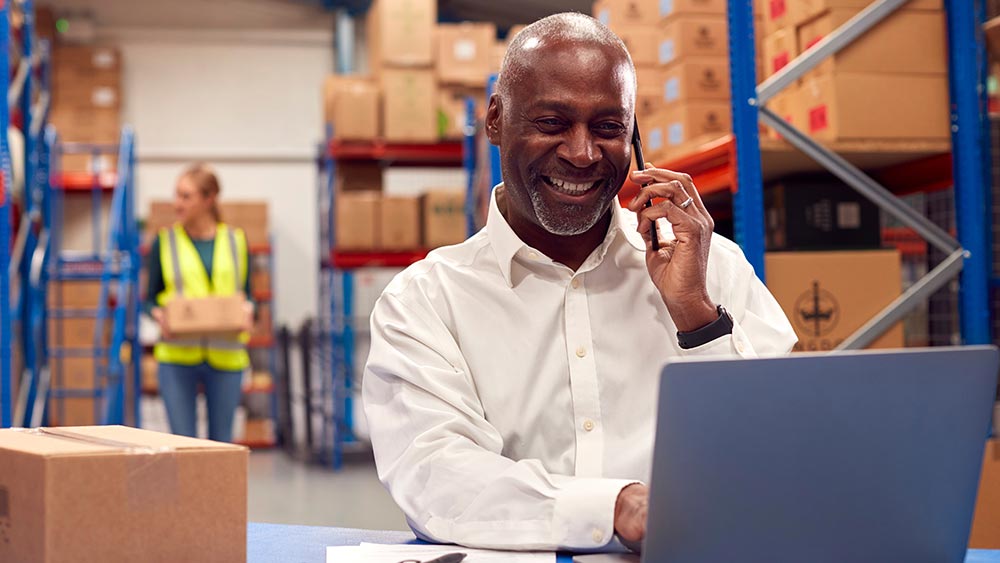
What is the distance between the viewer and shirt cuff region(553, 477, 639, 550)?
4.20ft

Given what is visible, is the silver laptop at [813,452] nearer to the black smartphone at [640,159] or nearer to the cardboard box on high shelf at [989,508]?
the black smartphone at [640,159]

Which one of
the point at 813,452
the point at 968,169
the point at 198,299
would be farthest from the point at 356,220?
the point at 813,452

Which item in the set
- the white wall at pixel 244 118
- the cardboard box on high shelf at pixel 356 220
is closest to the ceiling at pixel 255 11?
the white wall at pixel 244 118

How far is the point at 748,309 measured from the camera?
1752 mm

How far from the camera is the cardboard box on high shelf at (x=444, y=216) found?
7434 mm

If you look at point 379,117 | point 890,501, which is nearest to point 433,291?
point 890,501

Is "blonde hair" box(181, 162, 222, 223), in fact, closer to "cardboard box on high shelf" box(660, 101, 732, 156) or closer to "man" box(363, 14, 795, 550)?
"cardboard box on high shelf" box(660, 101, 732, 156)

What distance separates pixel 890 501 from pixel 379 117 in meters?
6.71

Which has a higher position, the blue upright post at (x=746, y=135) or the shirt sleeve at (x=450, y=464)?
the blue upright post at (x=746, y=135)

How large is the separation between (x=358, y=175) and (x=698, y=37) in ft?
13.9

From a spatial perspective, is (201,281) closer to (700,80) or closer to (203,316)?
(203,316)

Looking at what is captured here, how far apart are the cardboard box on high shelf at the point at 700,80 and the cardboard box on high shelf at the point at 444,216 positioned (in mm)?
3500

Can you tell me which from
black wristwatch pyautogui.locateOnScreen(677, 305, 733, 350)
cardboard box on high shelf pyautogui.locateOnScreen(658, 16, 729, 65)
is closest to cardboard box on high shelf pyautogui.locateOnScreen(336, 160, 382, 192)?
cardboard box on high shelf pyautogui.locateOnScreen(658, 16, 729, 65)

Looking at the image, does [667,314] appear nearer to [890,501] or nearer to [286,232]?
[890,501]
